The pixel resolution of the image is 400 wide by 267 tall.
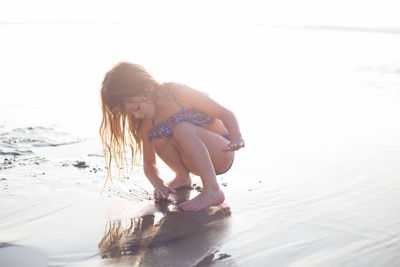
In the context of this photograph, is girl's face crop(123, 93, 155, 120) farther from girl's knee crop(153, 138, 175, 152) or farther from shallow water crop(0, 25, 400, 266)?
shallow water crop(0, 25, 400, 266)

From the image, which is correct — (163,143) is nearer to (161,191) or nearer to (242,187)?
(161,191)

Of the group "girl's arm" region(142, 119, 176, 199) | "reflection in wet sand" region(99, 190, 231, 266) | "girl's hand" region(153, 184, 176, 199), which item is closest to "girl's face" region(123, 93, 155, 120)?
"girl's arm" region(142, 119, 176, 199)

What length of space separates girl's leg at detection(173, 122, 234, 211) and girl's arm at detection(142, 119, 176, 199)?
19cm

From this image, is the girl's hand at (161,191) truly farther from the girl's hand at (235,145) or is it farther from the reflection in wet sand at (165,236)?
the girl's hand at (235,145)

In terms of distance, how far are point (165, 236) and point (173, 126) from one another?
0.69 m

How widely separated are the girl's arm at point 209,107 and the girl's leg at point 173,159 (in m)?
0.24

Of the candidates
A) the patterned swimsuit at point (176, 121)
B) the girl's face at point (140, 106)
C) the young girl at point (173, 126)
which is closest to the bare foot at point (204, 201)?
the young girl at point (173, 126)

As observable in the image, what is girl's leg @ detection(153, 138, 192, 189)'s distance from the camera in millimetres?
2586

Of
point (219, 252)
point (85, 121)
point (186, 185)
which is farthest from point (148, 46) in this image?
point (219, 252)

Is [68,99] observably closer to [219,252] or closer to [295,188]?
[295,188]

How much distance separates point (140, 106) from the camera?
247 cm

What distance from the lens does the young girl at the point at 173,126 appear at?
2.40 meters

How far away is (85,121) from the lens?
4363 mm

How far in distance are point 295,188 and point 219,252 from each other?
92 centimetres
